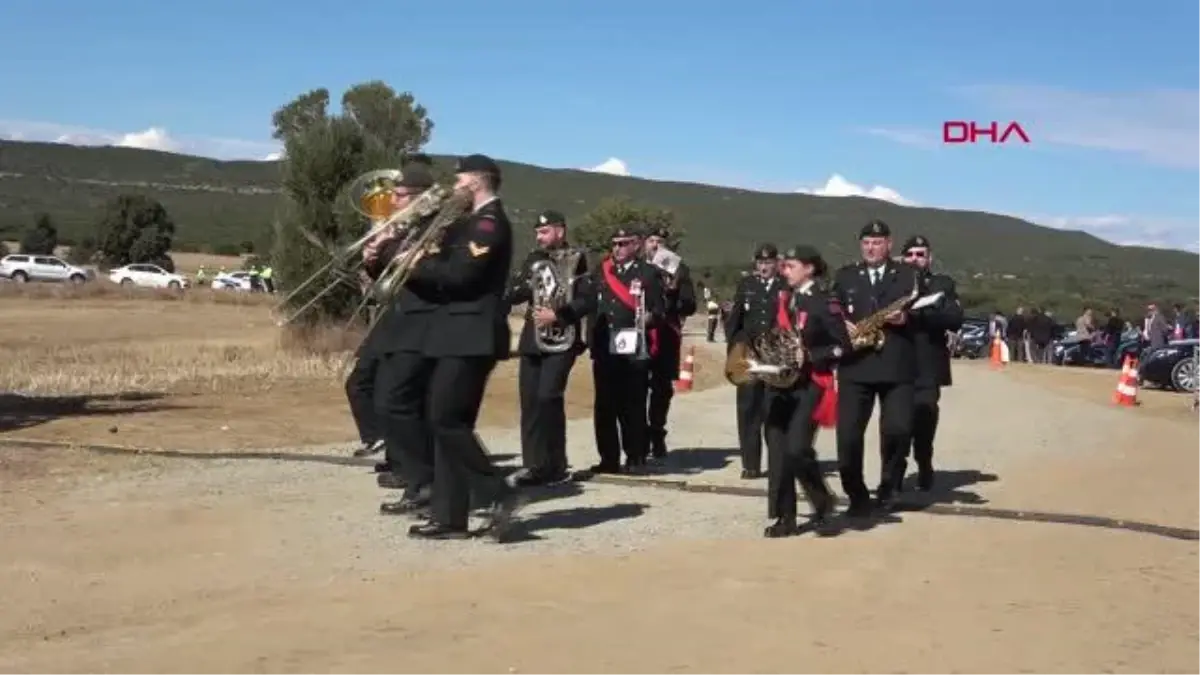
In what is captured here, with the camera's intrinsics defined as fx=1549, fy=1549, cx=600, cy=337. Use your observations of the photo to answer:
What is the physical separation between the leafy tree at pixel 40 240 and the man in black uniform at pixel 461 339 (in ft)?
302

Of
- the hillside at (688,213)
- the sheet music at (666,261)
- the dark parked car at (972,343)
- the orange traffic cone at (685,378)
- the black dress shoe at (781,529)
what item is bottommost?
the dark parked car at (972,343)

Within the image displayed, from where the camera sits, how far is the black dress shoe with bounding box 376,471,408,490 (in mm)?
10781

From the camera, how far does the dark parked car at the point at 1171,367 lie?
2914 cm

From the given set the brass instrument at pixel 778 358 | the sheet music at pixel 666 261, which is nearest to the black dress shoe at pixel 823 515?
the brass instrument at pixel 778 358

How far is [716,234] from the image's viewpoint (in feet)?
504

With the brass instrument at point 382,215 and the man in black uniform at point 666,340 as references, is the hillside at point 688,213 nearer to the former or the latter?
the man in black uniform at point 666,340

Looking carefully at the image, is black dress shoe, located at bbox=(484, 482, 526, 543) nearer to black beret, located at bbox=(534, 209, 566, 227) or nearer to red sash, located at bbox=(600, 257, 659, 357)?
black beret, located at bbox=(534, 209, 566, 227)

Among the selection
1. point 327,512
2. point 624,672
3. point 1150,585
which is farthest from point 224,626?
point 1150,585

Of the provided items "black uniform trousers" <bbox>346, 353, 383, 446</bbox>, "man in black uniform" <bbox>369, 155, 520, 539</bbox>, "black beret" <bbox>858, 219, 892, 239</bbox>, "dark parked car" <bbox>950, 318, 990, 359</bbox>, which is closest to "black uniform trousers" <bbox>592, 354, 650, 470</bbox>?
"black uniform trousers" <bbox>346, 353, 383, 446</bbox>

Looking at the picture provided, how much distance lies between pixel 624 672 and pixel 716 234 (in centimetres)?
14848

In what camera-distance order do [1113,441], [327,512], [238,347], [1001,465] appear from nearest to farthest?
[327,512]
[1001,465]
[1113,441]
[238,347]

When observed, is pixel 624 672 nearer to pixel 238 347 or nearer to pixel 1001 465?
pixel 1001 465

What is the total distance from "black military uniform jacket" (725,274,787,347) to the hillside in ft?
325

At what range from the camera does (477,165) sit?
8.88m
